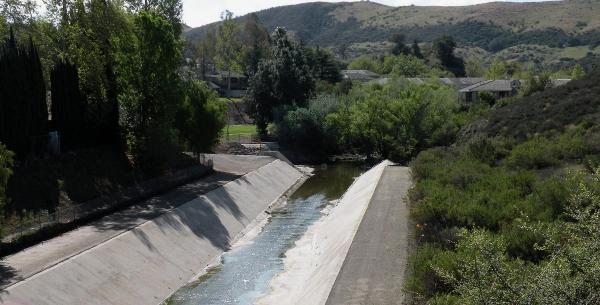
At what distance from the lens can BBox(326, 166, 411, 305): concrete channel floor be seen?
1994 cm

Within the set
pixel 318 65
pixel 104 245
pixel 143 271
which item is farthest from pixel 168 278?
pixel 318 65

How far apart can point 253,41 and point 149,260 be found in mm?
113104

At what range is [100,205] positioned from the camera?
3422 centimetres

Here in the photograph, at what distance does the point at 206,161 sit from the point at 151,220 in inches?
849

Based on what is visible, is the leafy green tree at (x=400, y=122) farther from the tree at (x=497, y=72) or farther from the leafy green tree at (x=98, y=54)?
the tree at (x=497, y=72)

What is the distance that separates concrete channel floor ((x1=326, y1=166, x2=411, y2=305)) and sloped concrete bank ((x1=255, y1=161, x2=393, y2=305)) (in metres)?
0.43

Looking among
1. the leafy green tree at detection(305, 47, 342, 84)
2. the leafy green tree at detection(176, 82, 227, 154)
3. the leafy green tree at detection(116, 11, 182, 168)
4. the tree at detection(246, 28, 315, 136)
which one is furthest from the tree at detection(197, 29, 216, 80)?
the leafy green tree at detection(116, 11, 182, 168)

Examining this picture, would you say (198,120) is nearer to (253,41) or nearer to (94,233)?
(94,233)

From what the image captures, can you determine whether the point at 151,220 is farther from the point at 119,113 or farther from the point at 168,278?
the point at 119,113

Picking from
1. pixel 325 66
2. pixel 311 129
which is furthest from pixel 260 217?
Result: pixel 325 66

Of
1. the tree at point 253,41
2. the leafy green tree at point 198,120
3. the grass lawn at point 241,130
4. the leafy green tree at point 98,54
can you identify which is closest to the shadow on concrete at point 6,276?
the leafy green tree at point 98,54

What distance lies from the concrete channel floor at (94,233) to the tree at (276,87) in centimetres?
2749

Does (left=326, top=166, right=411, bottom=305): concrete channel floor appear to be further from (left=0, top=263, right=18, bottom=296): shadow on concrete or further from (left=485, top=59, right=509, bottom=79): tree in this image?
(left=485, top=59, right=509, bottom=79): tree

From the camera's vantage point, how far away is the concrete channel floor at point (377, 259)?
785 inches
